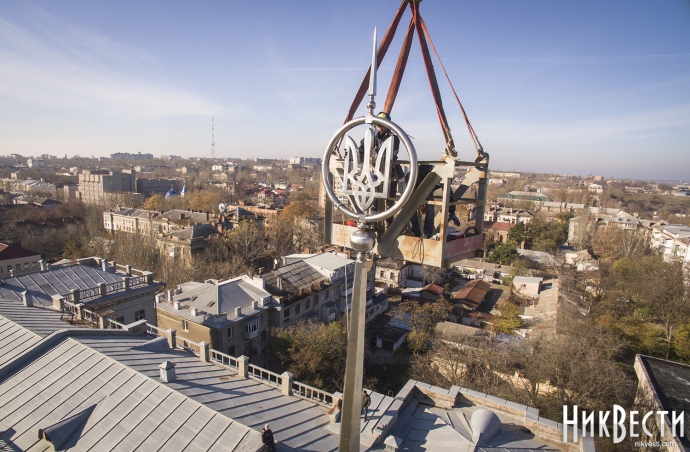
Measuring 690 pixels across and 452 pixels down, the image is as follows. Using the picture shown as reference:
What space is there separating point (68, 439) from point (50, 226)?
1579 inches

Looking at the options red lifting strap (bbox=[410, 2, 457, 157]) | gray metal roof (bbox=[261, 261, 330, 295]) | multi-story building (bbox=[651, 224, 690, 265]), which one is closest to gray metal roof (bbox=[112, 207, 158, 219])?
gray metal roof (bbox=[261, 261, 330, 295])

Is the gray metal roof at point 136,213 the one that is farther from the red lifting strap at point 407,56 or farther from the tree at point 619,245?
the tree at point 619,245

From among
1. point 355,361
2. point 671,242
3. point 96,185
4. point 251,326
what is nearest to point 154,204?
point 96,185

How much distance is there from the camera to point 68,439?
6.43m

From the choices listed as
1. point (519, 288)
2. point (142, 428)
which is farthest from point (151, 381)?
point (519, 288)

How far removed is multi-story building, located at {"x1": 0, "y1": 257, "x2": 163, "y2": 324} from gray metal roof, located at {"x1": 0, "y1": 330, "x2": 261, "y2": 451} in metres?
3.84

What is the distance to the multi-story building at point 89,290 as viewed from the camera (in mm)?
12360

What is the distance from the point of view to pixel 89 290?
1311 cm

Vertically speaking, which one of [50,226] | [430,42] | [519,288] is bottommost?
[519,288]

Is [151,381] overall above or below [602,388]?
above

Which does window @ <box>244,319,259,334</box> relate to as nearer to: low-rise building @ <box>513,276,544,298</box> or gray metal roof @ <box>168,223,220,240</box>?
gray metal roof @ <box>168,223,220,240</box>

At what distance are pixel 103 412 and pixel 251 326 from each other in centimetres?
1004

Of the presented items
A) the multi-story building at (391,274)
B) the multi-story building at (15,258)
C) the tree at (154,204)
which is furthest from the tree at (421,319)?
the tree at (154,204)

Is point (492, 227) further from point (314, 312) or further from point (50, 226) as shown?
point (50, 226)
